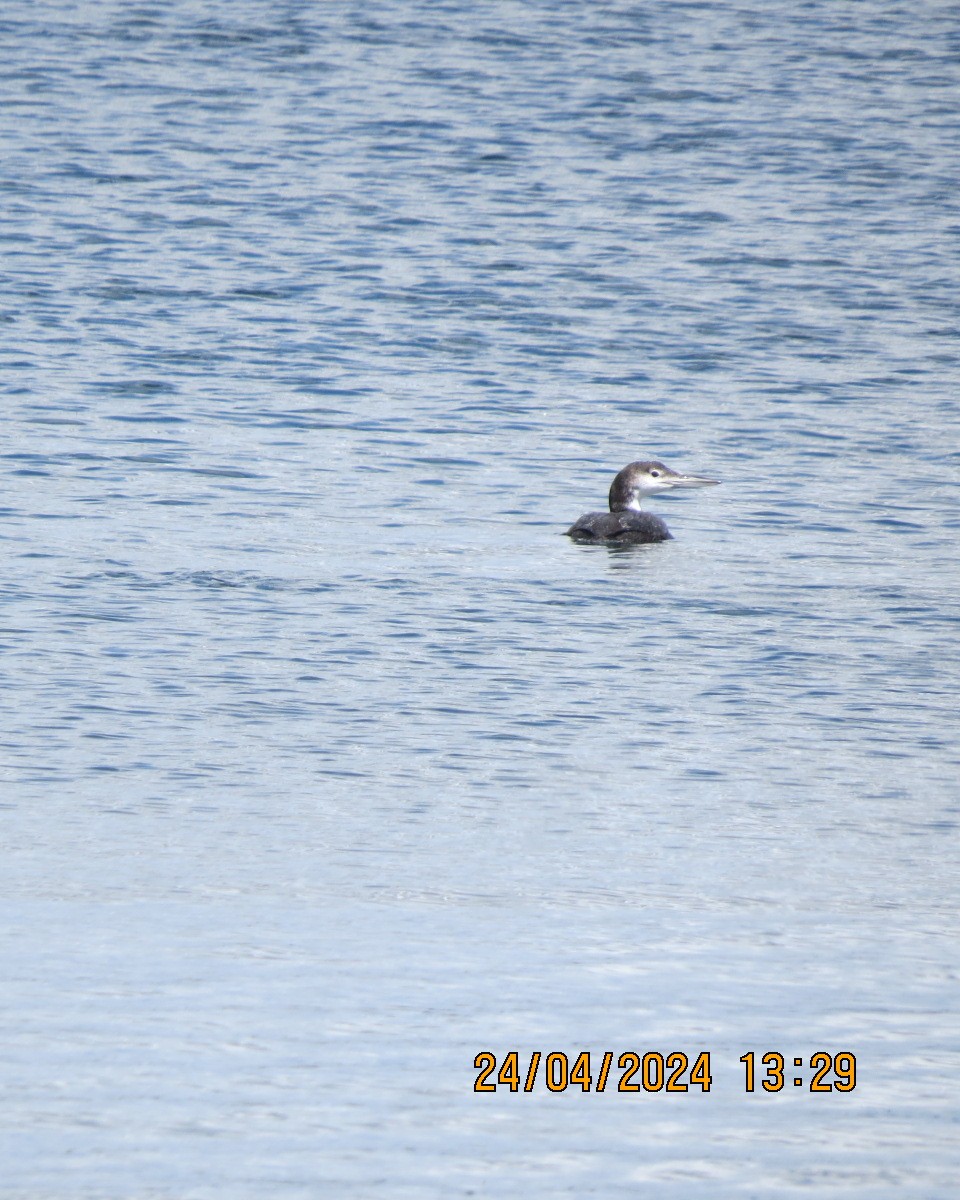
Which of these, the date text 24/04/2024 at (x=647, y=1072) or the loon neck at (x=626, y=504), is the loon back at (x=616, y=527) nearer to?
the loon neck at (x=626, y=504)

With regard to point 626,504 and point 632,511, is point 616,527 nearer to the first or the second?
point 632,511

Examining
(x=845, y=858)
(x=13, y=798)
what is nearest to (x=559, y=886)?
(x=845, y=858)

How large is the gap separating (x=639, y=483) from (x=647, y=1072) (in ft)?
31.3

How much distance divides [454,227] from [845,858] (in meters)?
18.4

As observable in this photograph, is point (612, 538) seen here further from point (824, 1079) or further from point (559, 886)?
point (824, 1079)

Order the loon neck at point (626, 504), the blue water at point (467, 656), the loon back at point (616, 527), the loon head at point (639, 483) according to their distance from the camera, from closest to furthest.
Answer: the blue water at point (467, 656), the loon back at point (616, 527), the loon neck at point (626, 504), the loon head at point (639, 483)

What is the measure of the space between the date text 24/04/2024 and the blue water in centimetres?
4

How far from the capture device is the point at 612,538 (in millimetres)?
14578

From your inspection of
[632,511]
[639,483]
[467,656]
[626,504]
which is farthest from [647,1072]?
[639,483]

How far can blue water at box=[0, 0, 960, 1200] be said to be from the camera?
601cm

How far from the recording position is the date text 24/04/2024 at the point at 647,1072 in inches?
240

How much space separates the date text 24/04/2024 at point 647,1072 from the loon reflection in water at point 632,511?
8.47 m

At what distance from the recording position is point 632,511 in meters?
14.9

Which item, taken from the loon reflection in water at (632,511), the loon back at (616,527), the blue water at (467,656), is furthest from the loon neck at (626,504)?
the blue water at (467,656)
